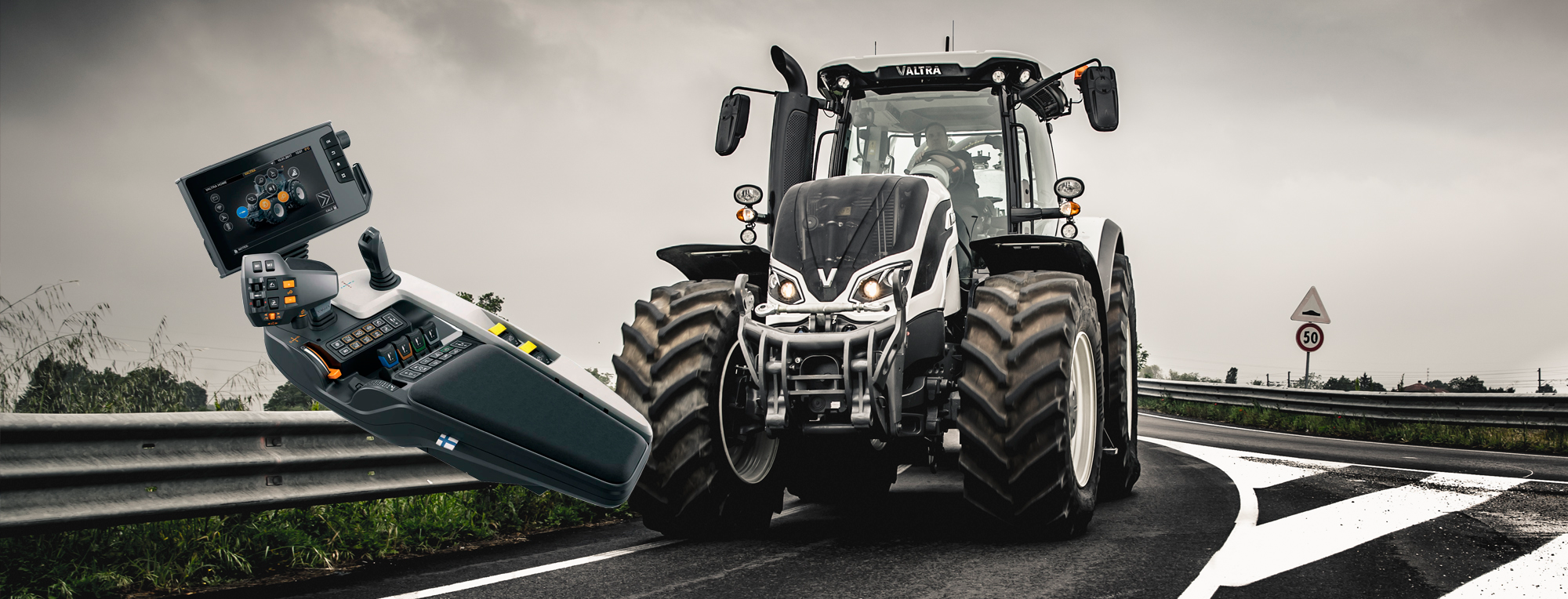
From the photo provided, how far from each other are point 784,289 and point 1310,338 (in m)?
15.5

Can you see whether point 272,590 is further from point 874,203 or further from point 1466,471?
point 1466,471

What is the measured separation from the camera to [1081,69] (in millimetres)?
5934

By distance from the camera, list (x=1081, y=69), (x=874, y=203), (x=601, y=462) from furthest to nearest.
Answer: (x=1081, y=69) < (x=874, y=203) < (x=601, y=462)

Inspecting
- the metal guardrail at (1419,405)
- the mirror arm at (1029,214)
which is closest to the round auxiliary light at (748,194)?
the mirror arm at (1029,214)

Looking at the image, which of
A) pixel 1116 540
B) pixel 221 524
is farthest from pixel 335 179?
pixel 1116 540

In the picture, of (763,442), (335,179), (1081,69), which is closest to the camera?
(335,179)

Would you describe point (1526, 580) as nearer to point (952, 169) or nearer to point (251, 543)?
point (952, 169)

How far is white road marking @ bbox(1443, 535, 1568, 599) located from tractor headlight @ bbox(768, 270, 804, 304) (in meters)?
2.99

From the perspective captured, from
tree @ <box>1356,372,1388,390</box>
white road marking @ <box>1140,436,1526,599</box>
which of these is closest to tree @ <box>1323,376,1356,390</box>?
tree @ <box>1356,372,1388,390</box>

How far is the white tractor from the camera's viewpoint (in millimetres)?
4758

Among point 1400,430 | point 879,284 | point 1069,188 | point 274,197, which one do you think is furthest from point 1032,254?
point 1400,430

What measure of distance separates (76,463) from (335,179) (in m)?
2.44

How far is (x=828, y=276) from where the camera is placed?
16.4 feet

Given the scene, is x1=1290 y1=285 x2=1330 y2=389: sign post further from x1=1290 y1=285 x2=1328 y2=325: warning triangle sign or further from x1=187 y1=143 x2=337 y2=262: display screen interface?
x1=187 y1=143 x2=337 y2=262: display screen interface
